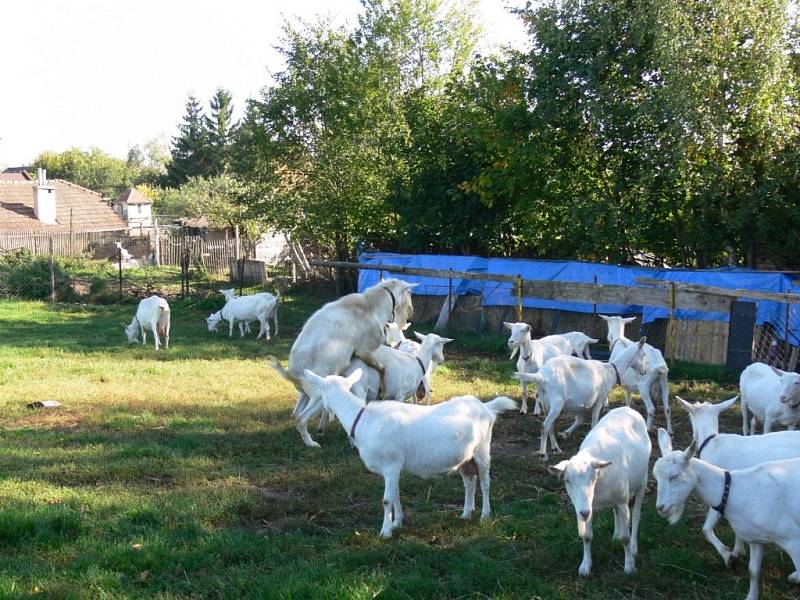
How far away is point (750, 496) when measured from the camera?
202 inches

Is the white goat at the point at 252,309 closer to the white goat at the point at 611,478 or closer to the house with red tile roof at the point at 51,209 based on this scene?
the white goat at the point at 611,478

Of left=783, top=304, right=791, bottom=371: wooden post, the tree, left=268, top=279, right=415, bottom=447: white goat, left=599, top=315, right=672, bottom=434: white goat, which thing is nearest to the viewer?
left=268, top=279, right=415, bottom=447: white goat

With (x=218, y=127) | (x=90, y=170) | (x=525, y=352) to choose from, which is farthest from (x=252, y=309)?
(x=90, y=170)

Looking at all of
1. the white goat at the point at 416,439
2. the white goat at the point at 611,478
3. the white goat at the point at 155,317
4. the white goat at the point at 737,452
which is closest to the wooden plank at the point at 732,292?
the white goat at the point at 737,452

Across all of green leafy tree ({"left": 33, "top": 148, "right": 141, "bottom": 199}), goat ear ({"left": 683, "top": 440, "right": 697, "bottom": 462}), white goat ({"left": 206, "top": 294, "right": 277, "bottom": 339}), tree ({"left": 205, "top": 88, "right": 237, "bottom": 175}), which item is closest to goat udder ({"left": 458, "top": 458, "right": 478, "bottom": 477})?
goat ear ({"left": 683, "top": 440, "right": 697, "bottom": 462})

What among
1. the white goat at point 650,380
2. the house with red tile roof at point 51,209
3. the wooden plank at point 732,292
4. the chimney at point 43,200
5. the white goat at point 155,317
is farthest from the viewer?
the chimney at point 43,200

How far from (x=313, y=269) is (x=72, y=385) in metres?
16.1

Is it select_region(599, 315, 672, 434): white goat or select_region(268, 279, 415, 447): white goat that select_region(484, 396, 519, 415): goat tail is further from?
select_region(599, 315, 672, 434): white goat

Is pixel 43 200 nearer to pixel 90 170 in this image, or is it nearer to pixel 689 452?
pixel 689 452

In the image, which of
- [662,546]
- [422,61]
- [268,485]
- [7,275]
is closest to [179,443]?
[268,485]

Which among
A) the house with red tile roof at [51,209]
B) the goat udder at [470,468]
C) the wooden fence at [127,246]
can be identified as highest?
the house with red tile roof at [51,209]

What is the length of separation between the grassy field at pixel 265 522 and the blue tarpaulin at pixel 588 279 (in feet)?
13.4

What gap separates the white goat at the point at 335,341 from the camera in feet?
31.6

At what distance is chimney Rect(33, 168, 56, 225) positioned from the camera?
4600 cm
